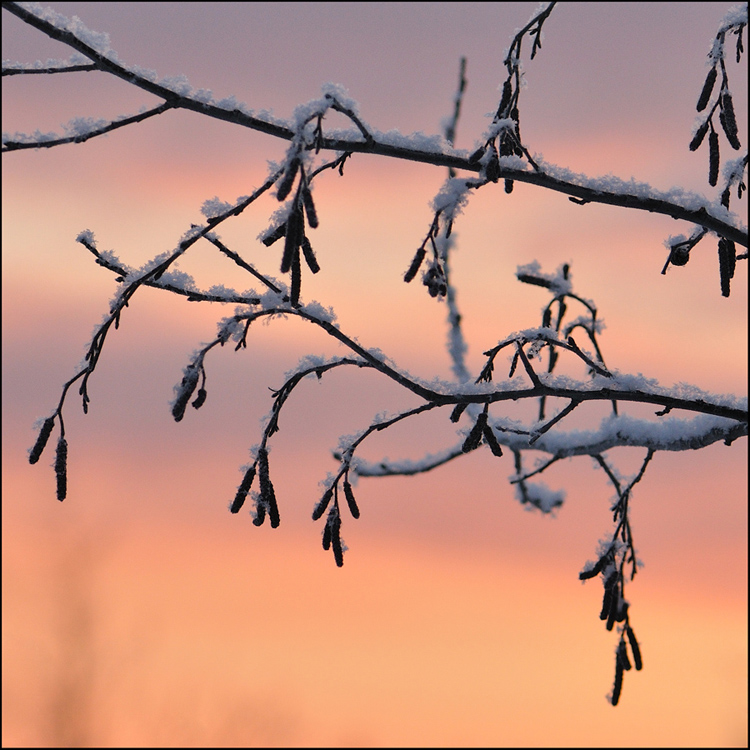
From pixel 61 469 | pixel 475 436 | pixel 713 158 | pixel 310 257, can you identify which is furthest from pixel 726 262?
pixel 61 469

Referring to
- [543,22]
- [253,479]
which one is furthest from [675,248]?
[253,479]

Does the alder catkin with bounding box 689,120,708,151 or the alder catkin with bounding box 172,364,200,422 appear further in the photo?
the alder catkin with bounding box 689,120,708,151

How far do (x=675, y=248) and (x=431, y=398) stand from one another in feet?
3.57

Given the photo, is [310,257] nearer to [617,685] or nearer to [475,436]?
[475,436]

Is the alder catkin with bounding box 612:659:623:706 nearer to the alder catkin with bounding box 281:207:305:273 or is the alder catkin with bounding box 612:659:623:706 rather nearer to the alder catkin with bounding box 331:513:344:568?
the alder catkin with bounding box 331:513:344:568

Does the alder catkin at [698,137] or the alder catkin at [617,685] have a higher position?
the alder catkin at [698,137]

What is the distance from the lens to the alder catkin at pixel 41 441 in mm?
2389

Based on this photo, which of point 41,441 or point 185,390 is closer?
point 185,390

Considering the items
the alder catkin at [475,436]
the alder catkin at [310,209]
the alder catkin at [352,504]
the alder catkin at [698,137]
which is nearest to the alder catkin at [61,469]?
the alder catkin at [352,504]

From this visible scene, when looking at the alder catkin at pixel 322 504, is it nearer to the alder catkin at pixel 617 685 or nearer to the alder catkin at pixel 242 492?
the alder catkin at pixel 242 492

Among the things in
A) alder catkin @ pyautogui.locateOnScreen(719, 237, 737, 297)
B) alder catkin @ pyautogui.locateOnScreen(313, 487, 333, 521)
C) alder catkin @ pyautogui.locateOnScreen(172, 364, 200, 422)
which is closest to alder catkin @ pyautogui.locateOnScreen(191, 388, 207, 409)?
alder catkin @ pyautogui.locateOnScreen(172, 364, 200, 422)

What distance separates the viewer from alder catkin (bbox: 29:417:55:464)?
2389mm

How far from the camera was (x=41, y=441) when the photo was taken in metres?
2.41

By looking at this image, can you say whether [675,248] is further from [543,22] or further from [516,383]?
[543,22]
